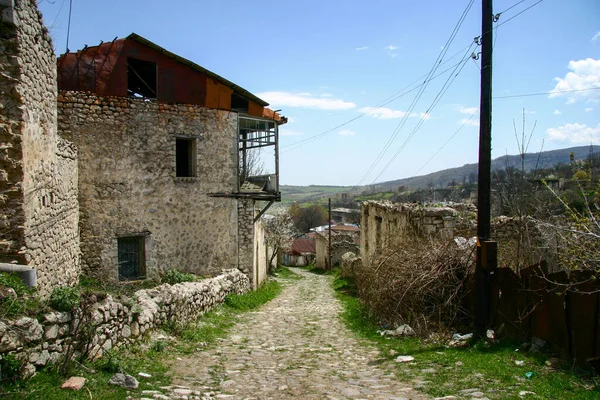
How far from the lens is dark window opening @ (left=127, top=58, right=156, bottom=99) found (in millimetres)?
13930

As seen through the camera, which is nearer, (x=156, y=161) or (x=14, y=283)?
(x=14, y=283)

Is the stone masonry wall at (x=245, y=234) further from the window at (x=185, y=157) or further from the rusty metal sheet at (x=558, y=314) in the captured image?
the rusty metal sheet at (x=558, y=314)

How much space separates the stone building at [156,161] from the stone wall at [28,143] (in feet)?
13.6

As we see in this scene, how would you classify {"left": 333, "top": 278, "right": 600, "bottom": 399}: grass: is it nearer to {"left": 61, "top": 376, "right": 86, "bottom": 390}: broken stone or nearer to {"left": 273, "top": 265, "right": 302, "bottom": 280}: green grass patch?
{"left": 61, "top": 376, "right": 86, "bottom": 390}: broken stone

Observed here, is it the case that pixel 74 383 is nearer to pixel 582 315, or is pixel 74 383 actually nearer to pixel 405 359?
pixel 405 359

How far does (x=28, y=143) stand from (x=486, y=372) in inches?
290

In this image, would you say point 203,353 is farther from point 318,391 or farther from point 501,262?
point 501,262

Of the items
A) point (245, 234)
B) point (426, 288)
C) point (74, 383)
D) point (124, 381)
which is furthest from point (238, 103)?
point (74, 383)

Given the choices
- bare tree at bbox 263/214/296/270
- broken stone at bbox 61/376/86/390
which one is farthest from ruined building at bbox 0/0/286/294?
bare tree at bbox 263/214/296/270

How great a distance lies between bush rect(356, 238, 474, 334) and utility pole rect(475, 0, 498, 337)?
2.48ft

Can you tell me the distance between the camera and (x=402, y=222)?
1444 cm

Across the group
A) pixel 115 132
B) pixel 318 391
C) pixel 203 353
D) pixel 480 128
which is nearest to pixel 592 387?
pixel 318 391

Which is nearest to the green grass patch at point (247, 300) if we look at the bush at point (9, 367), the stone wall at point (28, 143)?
the stone wall at point (28, 143)

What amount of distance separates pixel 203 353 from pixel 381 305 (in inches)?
160
